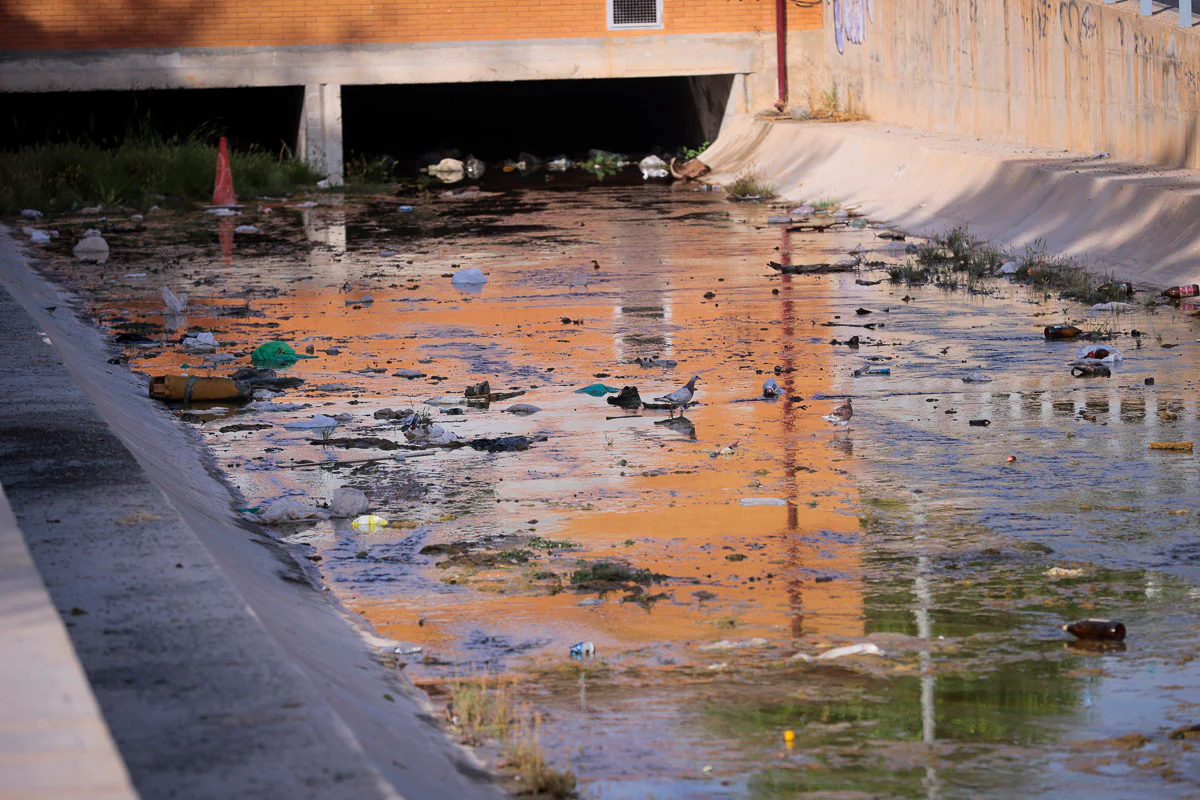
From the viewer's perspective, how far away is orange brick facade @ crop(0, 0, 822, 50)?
2661 cm

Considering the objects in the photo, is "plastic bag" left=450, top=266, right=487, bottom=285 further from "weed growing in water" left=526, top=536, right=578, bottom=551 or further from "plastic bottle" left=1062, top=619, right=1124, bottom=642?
"plastic bottle" left=1062, top=619, right=1124, bottom=642

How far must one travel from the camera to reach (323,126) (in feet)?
90.8

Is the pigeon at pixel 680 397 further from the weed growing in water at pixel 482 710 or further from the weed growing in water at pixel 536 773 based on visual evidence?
the weed growing in water at pixel 536 773

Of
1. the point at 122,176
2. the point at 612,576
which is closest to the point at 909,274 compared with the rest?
the point at 612,576

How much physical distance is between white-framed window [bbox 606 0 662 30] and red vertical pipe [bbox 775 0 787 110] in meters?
2.07

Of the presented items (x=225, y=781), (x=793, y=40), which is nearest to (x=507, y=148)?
(x=793, y=40)

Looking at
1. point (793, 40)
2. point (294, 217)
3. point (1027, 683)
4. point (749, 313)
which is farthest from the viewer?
point (793, 40)

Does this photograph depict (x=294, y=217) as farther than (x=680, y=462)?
Yes

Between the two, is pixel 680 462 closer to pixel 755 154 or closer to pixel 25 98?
pixel 755 154

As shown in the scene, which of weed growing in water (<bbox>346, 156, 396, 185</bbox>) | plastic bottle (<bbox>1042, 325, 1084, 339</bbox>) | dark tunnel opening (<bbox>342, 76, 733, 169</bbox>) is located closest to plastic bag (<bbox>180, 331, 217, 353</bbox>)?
plastic bottle (<bbox>1042, 325, 1084, 339</bbox>)

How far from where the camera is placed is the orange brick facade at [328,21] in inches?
1048

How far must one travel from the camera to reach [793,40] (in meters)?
28.7

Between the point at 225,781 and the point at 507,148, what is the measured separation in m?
30.7

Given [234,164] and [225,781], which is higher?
[234,164]
